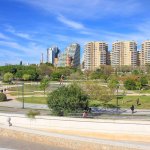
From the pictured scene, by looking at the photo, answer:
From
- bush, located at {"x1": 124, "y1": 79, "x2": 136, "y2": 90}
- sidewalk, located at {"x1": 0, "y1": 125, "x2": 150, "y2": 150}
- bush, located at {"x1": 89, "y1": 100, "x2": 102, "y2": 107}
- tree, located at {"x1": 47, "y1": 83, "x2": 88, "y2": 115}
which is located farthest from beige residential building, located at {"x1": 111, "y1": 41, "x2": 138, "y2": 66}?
sidewalk, located at {"x1": 0, "y1": 125, "x2": 150, "y2": 150}

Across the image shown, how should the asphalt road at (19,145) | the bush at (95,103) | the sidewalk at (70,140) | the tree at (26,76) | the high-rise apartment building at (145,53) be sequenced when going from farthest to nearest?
the high-rise apartment building at (145,53) < the tree at (26,76) < the bush at (95,103) < the asphalt road at (19,145) < the sidewalk at (70,140)

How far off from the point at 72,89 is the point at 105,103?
14.0 meters

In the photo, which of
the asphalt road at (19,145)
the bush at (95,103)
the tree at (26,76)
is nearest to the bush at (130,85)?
the bush at (95,103)

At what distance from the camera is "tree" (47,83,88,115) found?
113ft

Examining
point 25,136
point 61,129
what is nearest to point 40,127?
point 61,129

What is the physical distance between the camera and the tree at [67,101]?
113ft

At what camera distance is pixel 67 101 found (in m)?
34.4

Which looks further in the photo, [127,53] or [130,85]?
[127,53]

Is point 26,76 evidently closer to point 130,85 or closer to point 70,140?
point 130,85

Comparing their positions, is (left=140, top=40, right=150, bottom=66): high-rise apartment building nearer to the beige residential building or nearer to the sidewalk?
the beige residential building

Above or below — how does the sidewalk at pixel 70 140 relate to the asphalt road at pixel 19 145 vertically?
above

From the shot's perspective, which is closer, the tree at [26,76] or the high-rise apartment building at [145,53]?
the tree at [26,76]

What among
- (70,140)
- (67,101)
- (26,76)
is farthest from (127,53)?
(70,140)

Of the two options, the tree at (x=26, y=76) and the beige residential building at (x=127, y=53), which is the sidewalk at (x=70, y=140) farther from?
the beige residential building at (x=127, y=53)
